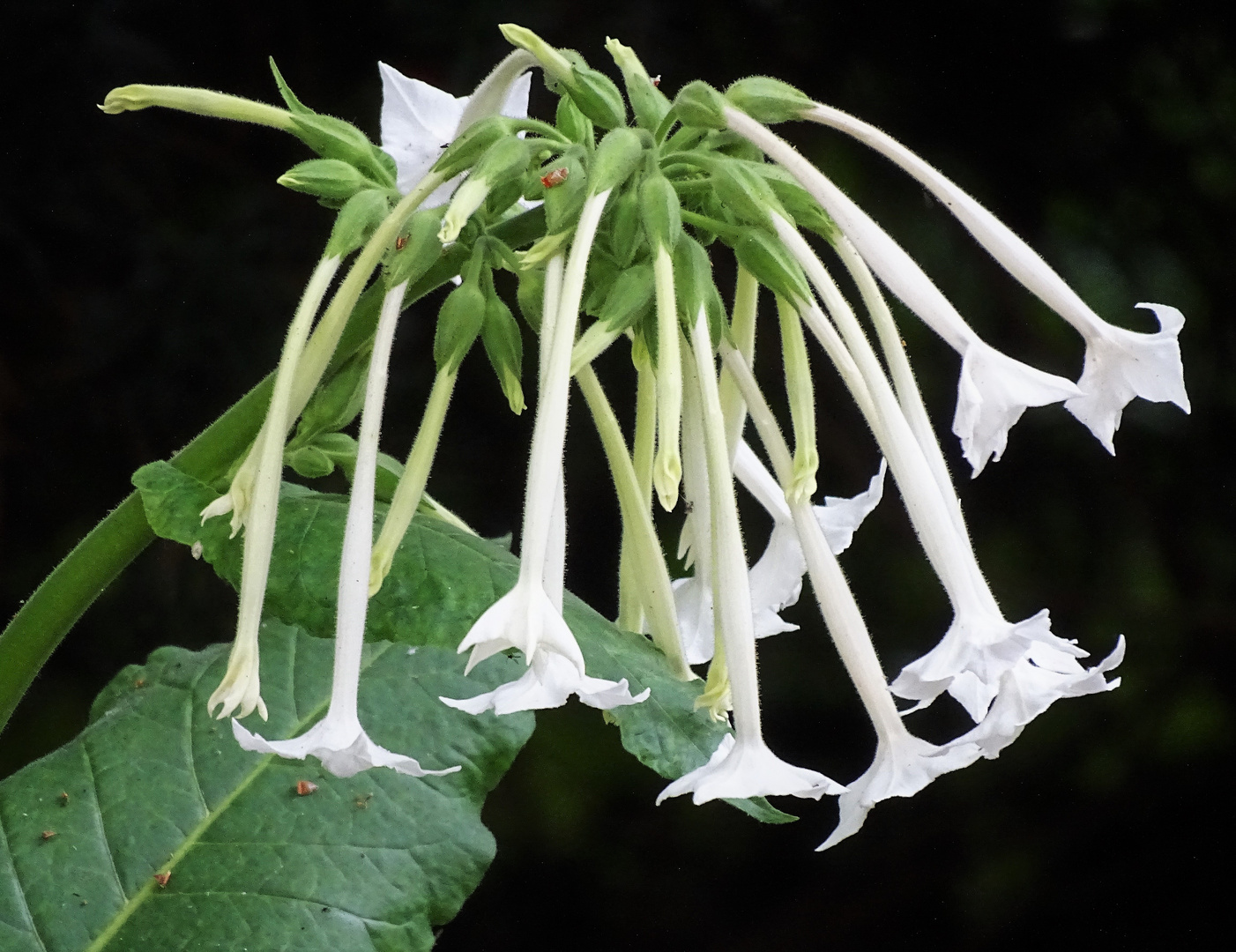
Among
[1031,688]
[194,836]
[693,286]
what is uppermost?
[693,286]

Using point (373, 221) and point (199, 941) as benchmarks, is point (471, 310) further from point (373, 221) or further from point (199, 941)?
point (199, 941)

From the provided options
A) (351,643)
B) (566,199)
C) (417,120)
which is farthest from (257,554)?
(417,120)

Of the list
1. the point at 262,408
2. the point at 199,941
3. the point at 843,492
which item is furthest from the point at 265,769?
the point at 843,492

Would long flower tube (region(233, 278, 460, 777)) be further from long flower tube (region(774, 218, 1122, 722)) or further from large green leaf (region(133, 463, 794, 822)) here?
long flower tube (region(774, 218, 1122, 722))

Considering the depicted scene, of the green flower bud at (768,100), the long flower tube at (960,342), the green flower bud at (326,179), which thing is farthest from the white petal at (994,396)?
the green flower bud at (326,179)

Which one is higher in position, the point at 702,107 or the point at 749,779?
the point at 702,107

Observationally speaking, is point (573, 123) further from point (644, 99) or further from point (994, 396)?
point (994, 396)

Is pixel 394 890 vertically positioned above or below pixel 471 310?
below
